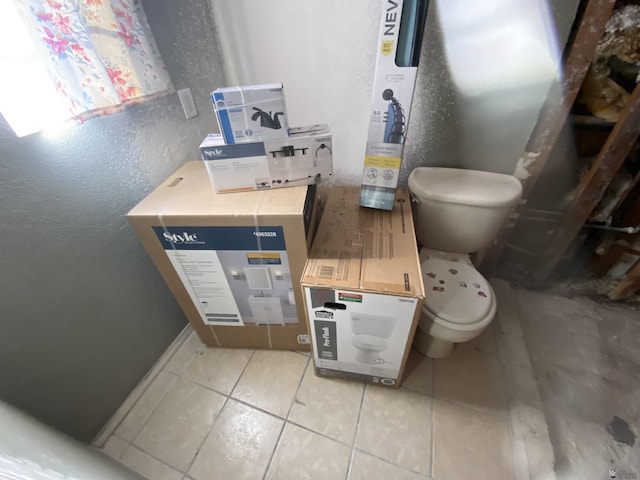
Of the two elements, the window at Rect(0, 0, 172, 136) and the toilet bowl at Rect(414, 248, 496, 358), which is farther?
the toilet bowl at Rect(414, 248, 496, 358)

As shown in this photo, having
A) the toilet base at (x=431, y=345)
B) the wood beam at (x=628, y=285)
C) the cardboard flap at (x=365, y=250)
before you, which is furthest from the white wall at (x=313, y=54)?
the wood beam at (x=628, y=285)

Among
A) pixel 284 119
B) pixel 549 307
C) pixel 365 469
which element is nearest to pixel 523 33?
pixel 284 119

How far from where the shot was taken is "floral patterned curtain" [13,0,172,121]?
69 cm

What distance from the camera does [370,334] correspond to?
0.93m

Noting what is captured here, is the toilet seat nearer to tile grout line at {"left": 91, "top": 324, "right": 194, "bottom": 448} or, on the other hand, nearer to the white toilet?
the white toilet

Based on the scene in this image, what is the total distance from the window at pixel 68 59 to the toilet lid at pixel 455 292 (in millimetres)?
1297

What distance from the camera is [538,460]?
0.92m

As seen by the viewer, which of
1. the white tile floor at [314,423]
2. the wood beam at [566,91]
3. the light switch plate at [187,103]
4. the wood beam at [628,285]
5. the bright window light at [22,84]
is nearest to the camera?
the bright window light at [22,84]

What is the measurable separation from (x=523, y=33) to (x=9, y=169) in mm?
1615

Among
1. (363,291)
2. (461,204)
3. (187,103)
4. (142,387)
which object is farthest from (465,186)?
(142,387)

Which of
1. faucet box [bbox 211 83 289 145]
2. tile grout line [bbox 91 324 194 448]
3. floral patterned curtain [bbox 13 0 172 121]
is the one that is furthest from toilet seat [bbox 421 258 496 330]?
floral patterned curtain [bbox 13 0 172 121]

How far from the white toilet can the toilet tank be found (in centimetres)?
53

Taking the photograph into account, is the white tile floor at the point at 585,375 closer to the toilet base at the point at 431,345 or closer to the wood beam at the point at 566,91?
the toilet base at the point at 431,345

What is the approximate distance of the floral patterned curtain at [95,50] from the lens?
688 millimetres
